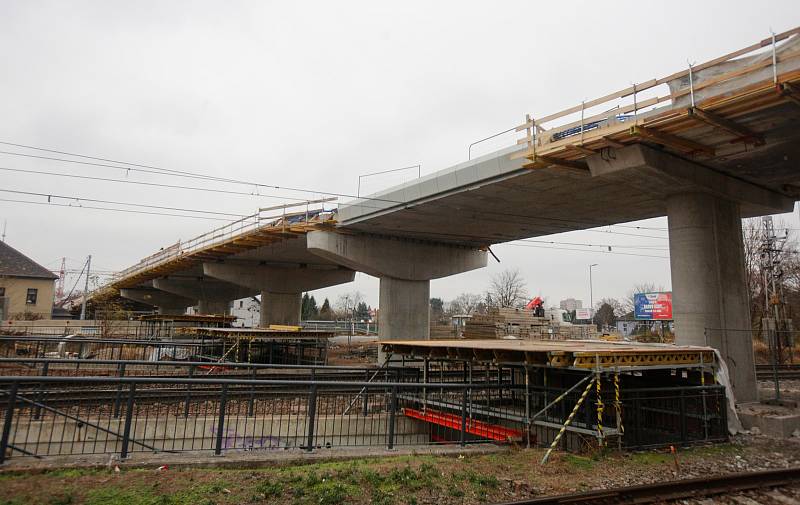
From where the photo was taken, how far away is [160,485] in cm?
620

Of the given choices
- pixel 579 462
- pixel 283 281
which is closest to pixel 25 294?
pixel 283 281

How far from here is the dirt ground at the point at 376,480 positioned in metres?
5.93

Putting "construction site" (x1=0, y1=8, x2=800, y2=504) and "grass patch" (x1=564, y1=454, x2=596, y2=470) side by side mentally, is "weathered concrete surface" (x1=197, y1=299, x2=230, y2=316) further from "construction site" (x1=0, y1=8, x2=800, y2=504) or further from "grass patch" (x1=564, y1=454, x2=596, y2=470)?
"grass patch" (x1=564, y1=454, x2=596, y2=470)

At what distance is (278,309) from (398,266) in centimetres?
1721

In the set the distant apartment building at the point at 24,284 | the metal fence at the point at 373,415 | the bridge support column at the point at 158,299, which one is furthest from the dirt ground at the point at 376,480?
the bridge support column at the point at 158,299

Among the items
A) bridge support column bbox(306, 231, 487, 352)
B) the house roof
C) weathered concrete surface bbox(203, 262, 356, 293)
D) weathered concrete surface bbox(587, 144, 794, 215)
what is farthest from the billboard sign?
the house roof

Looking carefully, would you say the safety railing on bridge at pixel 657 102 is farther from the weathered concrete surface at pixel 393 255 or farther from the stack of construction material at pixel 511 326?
the stack of construction material at pixel 511 326

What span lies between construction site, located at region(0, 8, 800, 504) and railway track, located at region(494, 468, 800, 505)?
41mm

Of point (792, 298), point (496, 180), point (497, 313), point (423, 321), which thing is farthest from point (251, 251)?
point (792, 298)

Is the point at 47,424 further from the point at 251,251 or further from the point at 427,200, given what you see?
the point at 251,251

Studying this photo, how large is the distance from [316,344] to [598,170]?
57.9ft

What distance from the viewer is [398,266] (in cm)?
2877

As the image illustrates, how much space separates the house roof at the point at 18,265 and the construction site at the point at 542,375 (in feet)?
125

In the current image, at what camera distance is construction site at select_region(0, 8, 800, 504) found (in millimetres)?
7893
